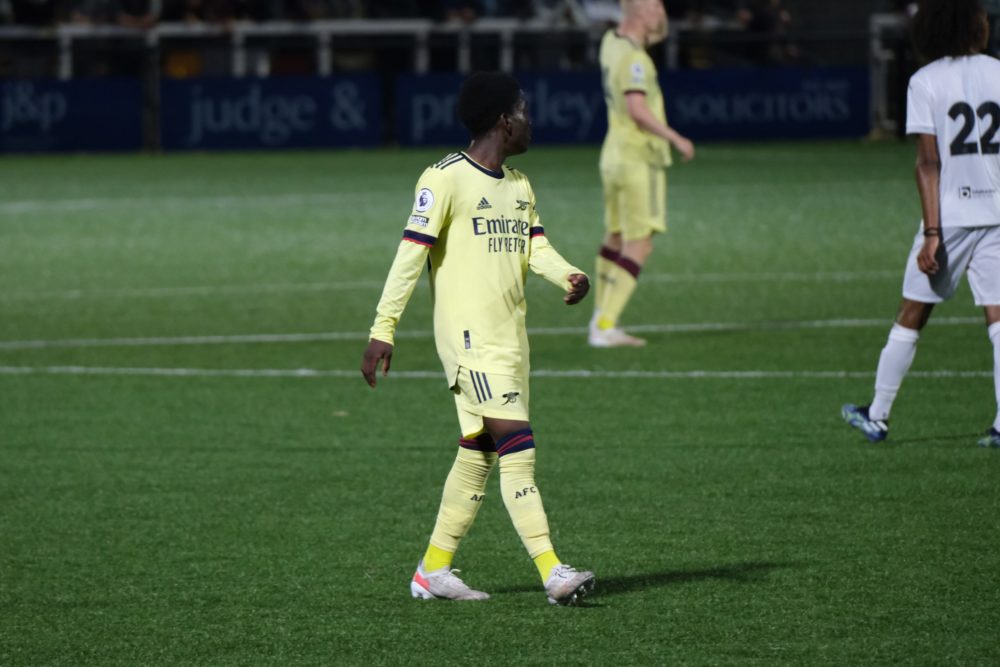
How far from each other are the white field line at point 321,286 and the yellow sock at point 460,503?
8.71m

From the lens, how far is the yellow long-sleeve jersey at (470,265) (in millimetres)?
5574

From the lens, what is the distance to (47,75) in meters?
31.4

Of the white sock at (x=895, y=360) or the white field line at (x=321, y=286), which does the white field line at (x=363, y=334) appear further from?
the white sock at (x=895, y=360)

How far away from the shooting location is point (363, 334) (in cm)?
1207

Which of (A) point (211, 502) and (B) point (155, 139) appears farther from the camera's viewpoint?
(B) point (155, 139)

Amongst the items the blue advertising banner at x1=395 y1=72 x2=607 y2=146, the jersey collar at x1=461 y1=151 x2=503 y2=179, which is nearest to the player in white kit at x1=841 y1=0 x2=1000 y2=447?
the jersey collar at x1=461 y1=151 x2=503 y2=179

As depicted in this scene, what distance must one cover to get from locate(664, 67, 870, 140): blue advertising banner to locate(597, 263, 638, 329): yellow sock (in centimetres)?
1895

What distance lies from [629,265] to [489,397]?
613 centimetres

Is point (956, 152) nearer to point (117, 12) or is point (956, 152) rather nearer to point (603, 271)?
point (603, 271)

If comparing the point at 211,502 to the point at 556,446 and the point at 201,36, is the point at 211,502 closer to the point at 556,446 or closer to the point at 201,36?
the point at 556,446

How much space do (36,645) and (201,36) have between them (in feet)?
91.5

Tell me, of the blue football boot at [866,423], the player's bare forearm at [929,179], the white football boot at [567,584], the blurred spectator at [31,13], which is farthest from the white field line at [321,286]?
the blurred spectator at [31,13]

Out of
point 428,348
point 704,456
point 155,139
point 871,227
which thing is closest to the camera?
point 704,456

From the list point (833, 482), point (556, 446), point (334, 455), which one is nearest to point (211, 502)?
point (334, 455)
